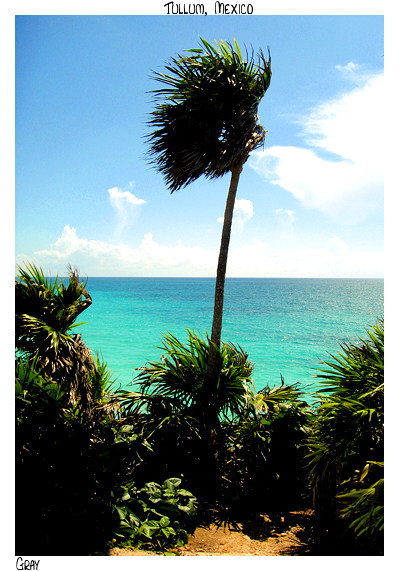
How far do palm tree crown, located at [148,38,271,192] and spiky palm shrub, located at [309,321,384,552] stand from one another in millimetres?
3174

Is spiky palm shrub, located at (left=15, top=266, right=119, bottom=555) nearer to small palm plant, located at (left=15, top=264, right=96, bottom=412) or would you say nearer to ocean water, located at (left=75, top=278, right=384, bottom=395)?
small palm plant, located at (left=15, top=264, right=96, bottom=412)

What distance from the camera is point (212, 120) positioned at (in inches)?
186

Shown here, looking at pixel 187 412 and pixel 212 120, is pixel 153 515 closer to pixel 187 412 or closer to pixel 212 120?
pixel 187 412

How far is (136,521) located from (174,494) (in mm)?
492

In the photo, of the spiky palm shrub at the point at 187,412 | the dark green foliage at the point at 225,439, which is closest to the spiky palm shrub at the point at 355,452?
the dark green foliage at the point at 225,439

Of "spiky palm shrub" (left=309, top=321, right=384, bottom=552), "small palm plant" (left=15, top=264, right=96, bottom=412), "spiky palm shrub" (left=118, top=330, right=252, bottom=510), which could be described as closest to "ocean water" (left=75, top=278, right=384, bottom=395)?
"small palm plant" (left=15, top=264, right=96, bottom=412)

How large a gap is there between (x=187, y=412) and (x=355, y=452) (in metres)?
2.17

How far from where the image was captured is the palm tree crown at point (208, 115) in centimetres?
462

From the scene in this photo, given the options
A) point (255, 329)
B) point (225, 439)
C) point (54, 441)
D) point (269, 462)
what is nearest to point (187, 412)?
point (225, 439)

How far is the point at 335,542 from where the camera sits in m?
3.24

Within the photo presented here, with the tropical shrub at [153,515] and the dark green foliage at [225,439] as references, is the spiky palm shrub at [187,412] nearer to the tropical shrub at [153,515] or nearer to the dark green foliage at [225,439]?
the dark green foliage at [225,439]

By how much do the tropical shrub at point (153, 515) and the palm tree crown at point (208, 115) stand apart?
390 cm

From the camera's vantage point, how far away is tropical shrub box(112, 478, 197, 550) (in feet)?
10.6
